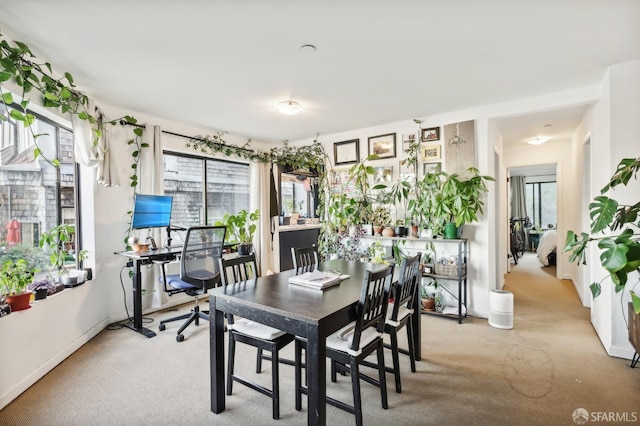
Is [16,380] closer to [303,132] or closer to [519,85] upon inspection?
[303,132]

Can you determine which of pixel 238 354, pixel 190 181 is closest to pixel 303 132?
pixel 190 181

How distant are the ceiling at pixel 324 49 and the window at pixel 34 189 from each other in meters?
0.61

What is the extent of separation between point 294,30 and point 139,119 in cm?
264

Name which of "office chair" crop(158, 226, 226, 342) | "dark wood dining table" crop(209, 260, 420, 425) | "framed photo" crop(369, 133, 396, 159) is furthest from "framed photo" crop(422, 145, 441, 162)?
"office chair" crop(158, 226, 226, 342)

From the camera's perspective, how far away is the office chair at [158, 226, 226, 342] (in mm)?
3197

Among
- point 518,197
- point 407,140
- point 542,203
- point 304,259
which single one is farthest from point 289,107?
point 542,203

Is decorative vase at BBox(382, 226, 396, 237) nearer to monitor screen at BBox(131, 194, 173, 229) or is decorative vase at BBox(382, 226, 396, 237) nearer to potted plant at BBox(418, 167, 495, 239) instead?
potted plant at BBox(418, 167, 495, 239)

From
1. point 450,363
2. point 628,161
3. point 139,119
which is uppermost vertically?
point 139,119

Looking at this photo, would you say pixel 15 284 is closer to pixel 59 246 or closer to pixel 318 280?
A: pixel 59 246

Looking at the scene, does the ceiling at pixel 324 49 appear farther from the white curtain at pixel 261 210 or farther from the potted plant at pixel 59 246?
the white curtain at pixel 261 210

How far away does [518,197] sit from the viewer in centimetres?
916

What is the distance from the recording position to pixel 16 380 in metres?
2.19

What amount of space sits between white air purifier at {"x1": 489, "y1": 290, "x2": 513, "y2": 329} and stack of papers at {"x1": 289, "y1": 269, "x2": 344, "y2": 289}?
2.05m

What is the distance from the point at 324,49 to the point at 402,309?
6.77 feet
